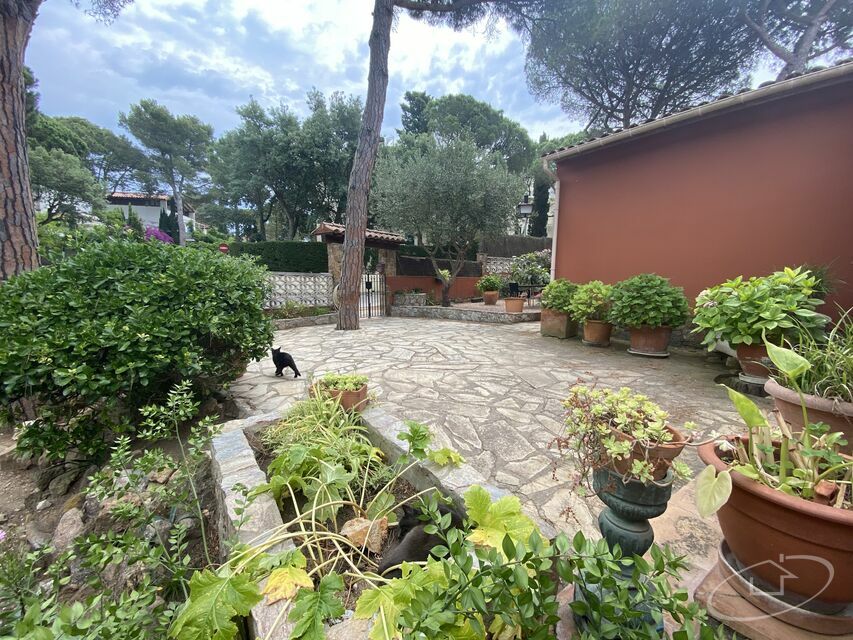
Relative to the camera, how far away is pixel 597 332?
5.26 m

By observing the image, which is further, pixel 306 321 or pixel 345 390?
pixel 306 321

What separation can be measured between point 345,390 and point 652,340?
443 cm

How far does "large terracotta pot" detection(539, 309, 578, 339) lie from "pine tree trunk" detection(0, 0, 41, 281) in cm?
649

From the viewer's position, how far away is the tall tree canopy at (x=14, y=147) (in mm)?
2623

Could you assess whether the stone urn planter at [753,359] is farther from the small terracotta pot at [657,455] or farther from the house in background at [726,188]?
the small terracotta pot at [657,455]

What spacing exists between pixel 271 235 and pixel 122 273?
27.9 meters

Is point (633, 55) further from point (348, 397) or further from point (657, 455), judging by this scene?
point (657, 455)

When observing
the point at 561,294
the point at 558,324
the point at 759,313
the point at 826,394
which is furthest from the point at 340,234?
the point at 826,394

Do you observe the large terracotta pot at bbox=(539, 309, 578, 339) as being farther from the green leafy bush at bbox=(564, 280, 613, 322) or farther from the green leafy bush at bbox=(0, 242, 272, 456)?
the green leafy bush at bbox=(0, 242, 272, 456)

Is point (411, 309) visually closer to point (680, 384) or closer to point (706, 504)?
point (680, 384)

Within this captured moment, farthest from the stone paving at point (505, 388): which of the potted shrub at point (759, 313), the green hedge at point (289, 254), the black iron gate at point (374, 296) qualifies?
the green hedge at point (289, 254)

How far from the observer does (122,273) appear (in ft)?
7.70

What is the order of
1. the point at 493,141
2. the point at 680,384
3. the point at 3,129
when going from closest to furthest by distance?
the point at 3,129
the point at 680,384
the point at 493,141

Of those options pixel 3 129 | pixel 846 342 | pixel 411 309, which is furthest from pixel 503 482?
pixel 411 309
